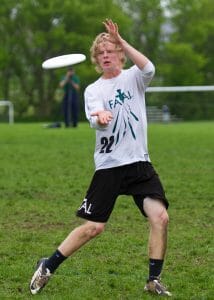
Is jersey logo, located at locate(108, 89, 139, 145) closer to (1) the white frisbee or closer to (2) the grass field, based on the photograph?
(1) the white frisbee

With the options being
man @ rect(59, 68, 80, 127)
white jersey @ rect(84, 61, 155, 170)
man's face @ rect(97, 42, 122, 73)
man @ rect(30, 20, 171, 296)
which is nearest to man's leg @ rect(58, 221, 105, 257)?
man @ rect(30, 20, 171, 296)

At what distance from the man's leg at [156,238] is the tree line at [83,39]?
49.0m

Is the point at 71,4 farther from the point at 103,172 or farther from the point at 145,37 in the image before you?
the point at 103,172

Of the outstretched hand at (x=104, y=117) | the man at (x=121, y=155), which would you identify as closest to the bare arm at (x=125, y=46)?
the man at (x=121, y=155)

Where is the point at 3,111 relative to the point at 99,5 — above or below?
below

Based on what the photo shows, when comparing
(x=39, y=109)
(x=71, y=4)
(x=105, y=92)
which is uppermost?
(x=71, y=4)

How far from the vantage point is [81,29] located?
61.3m

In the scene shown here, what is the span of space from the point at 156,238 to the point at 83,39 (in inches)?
2159

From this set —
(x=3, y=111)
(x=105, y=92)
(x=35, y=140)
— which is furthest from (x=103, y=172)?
(x=3, y=111)

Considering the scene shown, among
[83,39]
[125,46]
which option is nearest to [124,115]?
[125,46]

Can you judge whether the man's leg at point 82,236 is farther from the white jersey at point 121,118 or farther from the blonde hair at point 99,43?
the blonde hair at point 99,43

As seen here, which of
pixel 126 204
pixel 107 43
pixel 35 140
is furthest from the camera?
pixel 35 140

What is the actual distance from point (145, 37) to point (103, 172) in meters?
62.2

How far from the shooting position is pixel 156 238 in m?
5.88
